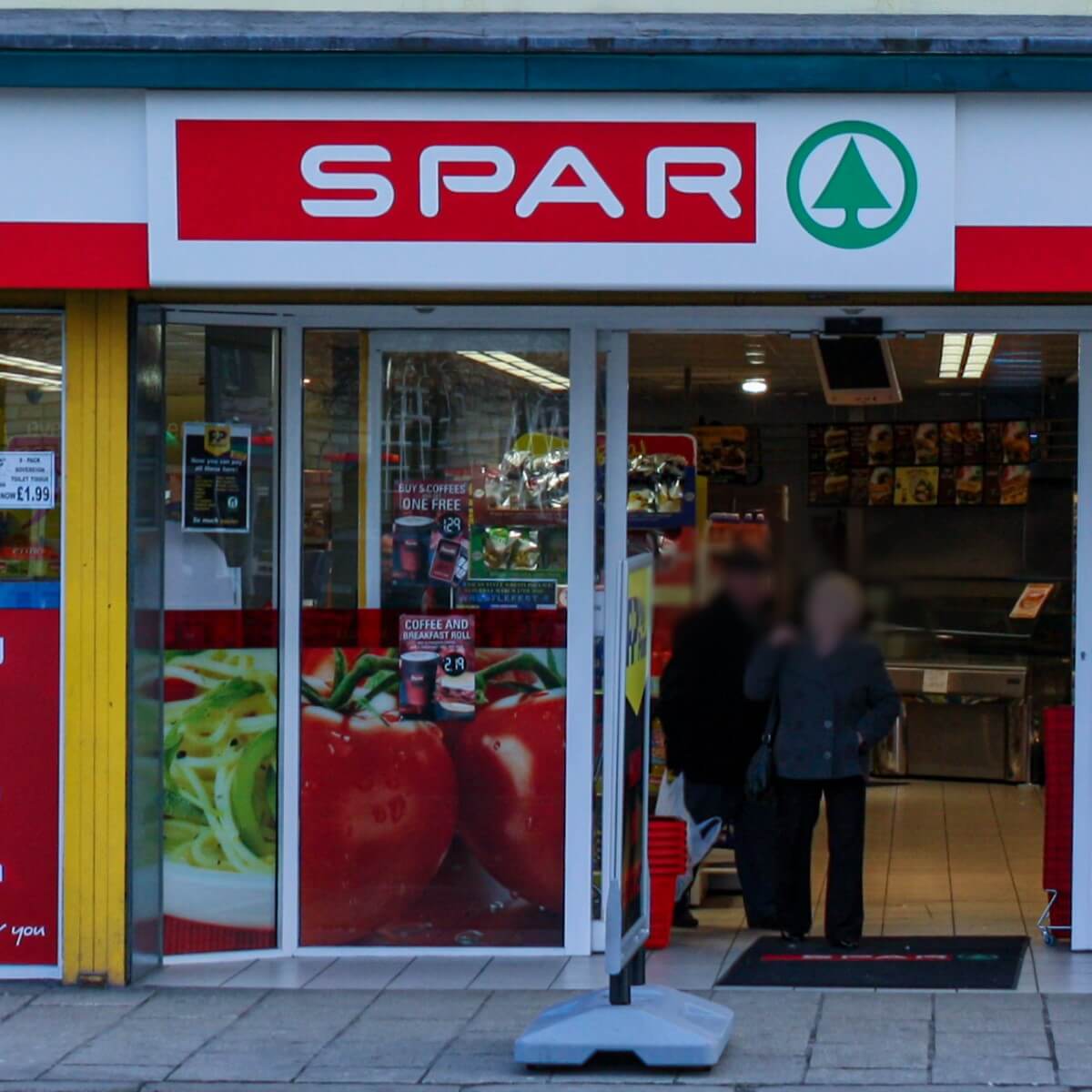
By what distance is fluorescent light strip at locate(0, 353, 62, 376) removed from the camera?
24.3 feet

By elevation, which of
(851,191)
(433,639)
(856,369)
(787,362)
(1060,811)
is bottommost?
(1060,811)

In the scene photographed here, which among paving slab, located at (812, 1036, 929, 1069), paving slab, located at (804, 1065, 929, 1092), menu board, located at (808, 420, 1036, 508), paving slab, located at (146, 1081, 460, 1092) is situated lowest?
paving slab, located at (146, 1081, 460, 1092)

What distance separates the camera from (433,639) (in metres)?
7.68

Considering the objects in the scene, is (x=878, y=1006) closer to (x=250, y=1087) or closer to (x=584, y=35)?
(x=250, y=1087)

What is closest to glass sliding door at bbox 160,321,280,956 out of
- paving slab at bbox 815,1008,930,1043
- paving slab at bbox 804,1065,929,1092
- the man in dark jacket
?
the man in dark jacket

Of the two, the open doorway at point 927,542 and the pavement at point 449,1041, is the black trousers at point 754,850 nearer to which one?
the open doorway at point 927,542

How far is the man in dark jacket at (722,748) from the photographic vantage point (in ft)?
27.0

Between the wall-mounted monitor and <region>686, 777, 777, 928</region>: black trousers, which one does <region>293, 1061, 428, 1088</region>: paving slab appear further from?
the wall-mounted monitor

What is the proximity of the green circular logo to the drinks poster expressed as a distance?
96.4 inches

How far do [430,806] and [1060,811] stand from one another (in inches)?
103

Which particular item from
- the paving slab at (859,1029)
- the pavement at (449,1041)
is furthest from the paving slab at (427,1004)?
the paving slab at (859,1029)

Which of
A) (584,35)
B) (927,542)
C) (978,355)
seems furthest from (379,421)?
(927,542)

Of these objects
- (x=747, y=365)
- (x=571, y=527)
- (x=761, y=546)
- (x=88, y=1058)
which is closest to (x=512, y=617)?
(x=571, y=527)

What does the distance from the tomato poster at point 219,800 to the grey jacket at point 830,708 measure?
7.03ft
